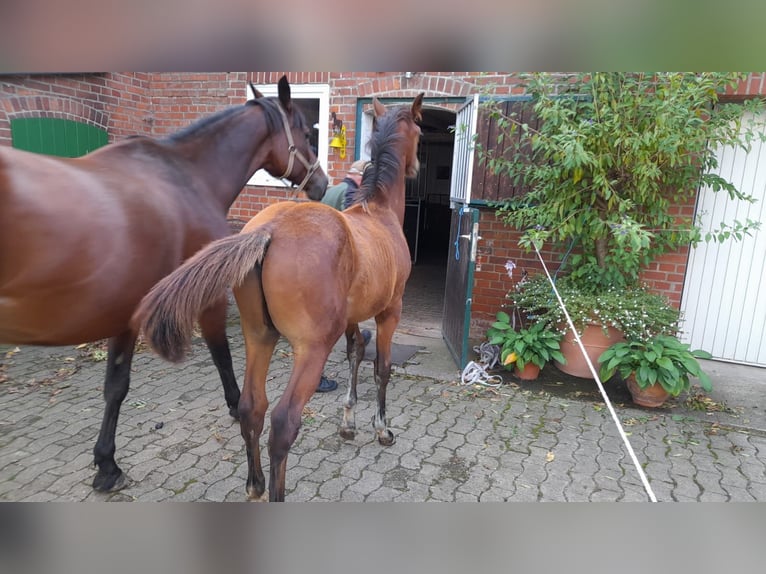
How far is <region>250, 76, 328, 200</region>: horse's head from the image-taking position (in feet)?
10.1

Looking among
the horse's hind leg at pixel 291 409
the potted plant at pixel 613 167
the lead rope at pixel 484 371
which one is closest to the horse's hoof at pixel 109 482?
the horse's hind leg at pixel 291 409

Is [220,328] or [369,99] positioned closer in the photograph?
[220,328]

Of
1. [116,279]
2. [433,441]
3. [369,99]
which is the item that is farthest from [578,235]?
[116,279]

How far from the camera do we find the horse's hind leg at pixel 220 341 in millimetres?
2687

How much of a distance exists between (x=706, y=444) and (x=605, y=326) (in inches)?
43.2

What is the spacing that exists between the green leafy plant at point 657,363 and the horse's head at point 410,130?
89.1 inches

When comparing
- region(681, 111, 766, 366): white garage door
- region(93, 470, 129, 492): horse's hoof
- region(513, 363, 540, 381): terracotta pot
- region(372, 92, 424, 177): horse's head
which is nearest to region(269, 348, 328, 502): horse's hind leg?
region(93, 470, 129, 492): horse's hoof

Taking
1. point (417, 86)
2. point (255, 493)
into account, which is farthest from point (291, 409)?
point (417, 86)

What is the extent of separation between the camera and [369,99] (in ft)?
18.0

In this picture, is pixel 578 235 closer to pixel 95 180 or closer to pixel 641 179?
pixel 641 179

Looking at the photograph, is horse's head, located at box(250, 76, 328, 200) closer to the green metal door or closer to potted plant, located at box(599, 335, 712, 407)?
potted plant, located at box(599, 335, 712, 407)

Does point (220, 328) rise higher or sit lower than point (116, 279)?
lower

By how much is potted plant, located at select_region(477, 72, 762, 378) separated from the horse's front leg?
1487mm

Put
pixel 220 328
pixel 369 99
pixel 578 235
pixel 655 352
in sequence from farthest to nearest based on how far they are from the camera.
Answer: pixel 369 99, pixel 578 235, pixel 655 352, pixel 220 328
